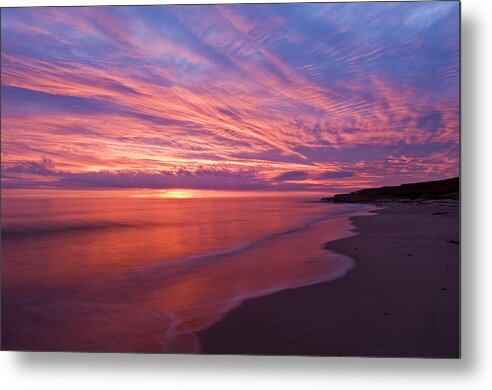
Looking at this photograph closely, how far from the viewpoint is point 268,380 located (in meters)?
2.41

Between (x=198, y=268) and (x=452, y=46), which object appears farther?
(x=198, y=268)

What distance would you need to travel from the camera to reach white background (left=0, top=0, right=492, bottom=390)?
7.66 ft

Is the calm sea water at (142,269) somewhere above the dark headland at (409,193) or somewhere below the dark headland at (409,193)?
below

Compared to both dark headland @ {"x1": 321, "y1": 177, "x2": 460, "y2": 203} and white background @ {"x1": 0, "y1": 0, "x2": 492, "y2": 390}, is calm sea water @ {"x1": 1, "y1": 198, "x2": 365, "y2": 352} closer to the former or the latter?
dark headland @ {"x1": 321, "y1": 177, "x2": 460, "y2": 203}

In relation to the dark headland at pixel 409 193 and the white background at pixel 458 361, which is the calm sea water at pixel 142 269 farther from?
the white background at pixel 458 361

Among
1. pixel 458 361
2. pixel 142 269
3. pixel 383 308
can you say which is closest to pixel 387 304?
pixel 383 308

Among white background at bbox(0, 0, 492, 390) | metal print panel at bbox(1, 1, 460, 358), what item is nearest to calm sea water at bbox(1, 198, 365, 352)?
metal print panel at bbox(1, 1, 460, 358)

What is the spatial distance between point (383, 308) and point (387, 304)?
0.08ft

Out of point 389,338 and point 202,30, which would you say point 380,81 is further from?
point 389,338

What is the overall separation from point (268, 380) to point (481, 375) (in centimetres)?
90

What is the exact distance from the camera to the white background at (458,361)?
2.34 meters

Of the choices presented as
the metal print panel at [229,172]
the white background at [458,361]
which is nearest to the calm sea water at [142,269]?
the metal print panel at [229,172]

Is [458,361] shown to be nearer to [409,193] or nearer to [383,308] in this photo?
[383,308]

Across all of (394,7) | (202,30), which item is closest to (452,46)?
(394,7)
